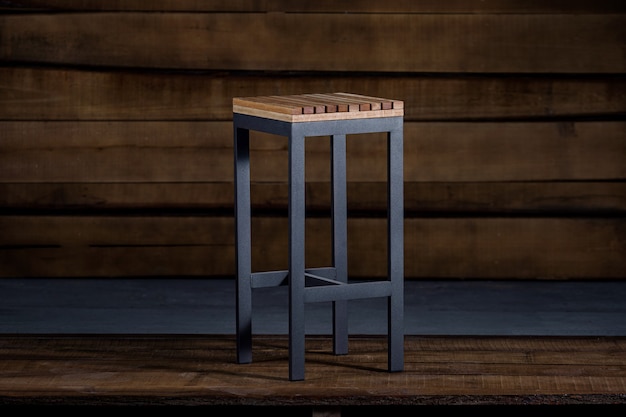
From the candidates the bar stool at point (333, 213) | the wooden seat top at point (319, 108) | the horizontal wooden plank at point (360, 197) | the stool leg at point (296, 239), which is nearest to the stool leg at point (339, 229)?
the bar stool at point (333, 213)

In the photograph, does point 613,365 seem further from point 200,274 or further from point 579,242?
point 200,274

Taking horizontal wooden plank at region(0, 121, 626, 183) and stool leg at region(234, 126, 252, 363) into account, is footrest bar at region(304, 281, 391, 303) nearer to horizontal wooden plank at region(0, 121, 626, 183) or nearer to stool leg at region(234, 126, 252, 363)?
stool leg at region(234, 126, 252, 363)

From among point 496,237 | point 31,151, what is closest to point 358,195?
point 496,237

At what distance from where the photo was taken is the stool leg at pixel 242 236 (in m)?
3.26

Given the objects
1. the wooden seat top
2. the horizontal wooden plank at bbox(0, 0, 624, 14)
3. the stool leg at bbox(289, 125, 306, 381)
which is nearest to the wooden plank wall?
the horizontal wooden plank at bbox(0, 0, 624, 14)

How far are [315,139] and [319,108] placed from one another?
5.83 ft

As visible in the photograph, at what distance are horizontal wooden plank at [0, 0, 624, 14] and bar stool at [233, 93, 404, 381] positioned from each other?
4.98 ft

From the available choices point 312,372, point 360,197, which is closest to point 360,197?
point 360,197

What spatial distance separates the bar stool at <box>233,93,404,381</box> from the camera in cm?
302

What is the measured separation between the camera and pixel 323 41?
15.6ft

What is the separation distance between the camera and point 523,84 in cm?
475

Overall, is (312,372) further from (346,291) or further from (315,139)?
(315,139)

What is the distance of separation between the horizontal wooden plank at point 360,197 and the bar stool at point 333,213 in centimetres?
145

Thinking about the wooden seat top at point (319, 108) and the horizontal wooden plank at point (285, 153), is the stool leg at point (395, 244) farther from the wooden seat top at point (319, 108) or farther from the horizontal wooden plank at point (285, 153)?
the horizontal wooden plank at point (285, 153)
